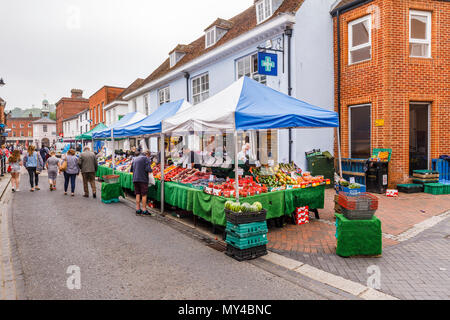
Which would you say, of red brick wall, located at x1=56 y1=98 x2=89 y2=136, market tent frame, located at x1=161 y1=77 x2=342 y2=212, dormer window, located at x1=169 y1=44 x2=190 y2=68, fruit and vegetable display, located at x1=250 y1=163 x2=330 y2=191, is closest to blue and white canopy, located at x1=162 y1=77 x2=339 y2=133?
market tent frame, located at x1=161 y1=77 x2=342 y2=212

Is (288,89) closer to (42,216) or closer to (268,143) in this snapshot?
(268,143)

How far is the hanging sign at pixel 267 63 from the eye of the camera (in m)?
10.6

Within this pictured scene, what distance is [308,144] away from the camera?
1180 centimetres

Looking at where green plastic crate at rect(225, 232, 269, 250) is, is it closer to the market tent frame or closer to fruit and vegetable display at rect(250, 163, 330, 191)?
the market tent frame

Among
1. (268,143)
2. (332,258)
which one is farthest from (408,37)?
(332,258)

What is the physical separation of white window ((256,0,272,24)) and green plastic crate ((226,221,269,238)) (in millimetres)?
10458

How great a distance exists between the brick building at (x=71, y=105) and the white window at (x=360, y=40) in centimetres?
5648

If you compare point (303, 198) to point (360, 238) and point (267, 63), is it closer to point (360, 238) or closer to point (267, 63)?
point (360, 238)

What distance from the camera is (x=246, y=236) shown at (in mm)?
5055

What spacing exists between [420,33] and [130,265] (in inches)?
475

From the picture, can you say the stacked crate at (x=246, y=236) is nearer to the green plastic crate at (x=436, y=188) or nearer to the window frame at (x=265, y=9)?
the green plastic crate at (x=436, y=188)

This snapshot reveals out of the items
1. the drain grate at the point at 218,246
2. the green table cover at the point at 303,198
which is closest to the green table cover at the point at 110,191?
the drain grate at the point at 218,246

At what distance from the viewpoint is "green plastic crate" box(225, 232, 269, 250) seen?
197 inches

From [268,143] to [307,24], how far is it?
4.71 meters
